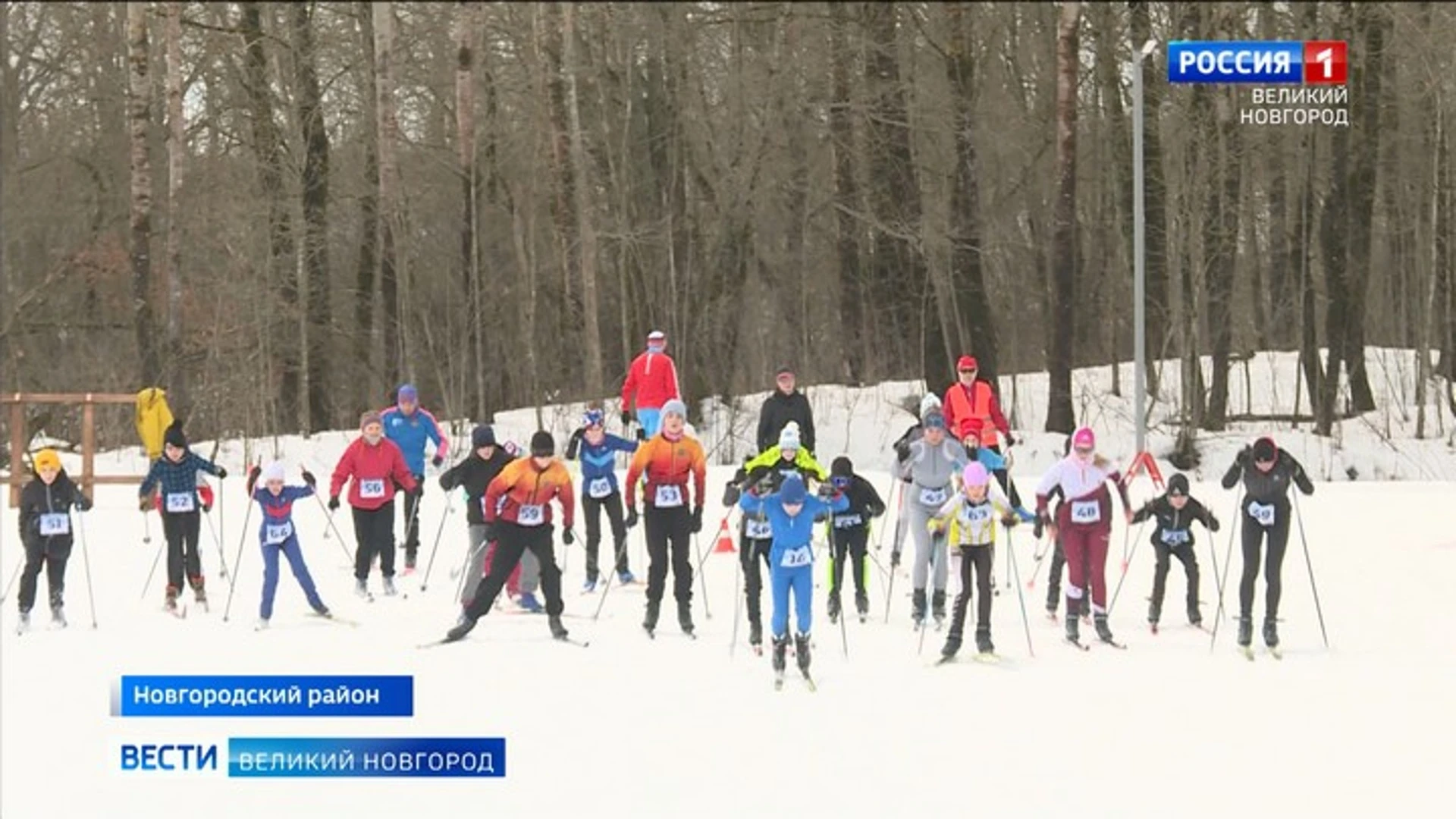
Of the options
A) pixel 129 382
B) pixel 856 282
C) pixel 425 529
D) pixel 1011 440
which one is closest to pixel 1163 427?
pixel 856 282

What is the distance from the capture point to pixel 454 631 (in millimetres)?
11992

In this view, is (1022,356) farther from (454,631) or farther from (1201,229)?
(454,631)

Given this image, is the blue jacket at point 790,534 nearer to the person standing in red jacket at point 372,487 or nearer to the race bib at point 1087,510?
the race bib at point 1087,510

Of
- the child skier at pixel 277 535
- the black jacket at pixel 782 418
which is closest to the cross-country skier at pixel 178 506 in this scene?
the child skier at pixel 277 535

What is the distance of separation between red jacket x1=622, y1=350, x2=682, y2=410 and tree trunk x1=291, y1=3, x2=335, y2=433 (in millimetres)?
11876

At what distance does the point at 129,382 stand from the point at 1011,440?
19.3 metres

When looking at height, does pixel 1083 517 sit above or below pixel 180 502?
below

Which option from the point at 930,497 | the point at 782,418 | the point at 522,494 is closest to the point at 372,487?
the point at 522,494

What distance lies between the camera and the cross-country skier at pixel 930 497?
12320 millimetres

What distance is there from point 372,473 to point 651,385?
3.37m

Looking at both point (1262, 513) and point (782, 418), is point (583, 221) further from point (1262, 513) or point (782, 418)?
point (1262, 513)

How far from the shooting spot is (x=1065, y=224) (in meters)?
22.7

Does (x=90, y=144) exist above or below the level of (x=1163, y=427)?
above

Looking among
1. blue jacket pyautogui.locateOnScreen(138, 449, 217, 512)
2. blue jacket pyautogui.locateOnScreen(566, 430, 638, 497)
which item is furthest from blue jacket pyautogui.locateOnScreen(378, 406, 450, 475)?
blue jacket pyautogui.locateOnScreen(138, 449, 217, 512)
